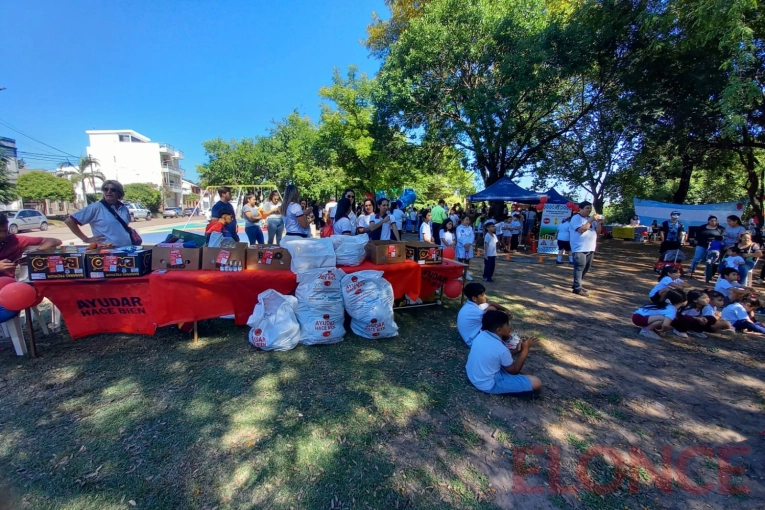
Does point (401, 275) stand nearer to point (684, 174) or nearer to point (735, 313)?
point (735, 313)

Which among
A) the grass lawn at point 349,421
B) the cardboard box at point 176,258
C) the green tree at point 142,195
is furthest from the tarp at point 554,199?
the green tree at point 142,195

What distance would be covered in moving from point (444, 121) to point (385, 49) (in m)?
6.01

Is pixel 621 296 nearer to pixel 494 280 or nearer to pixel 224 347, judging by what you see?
pixel 494 280

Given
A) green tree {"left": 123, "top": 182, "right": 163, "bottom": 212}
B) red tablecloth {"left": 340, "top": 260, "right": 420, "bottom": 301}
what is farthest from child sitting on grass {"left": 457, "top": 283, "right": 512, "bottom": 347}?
green tree {"left": 123, "top": 182, "right": 163, "bottom": 212}

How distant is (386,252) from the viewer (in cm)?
454

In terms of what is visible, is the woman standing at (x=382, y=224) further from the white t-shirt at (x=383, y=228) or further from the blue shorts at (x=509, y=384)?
the blue shorts at (x=509, y=384)

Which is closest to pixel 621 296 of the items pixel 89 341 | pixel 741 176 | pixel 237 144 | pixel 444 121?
pixel 89 341

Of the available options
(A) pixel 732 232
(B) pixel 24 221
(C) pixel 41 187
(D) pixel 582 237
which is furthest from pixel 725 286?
(C) pixel 41 187

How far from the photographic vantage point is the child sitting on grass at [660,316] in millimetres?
4547

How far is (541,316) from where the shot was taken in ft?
17.4

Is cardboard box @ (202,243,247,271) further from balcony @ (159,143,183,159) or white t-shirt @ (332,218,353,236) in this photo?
balcony @ (159,143,183,159)

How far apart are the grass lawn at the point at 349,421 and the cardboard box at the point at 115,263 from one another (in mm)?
831

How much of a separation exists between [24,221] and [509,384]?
27.4m

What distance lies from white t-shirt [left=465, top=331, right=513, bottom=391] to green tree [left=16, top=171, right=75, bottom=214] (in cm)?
4062
